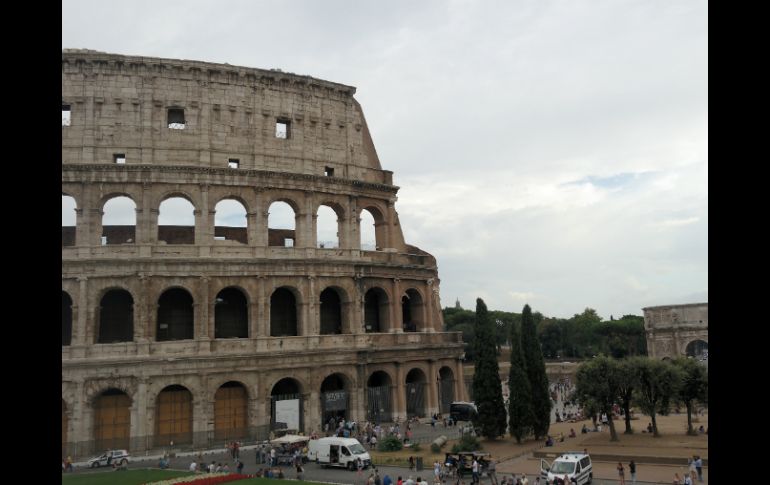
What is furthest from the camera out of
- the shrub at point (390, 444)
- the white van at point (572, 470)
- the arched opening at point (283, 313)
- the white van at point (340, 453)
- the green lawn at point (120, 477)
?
the arched opening at point (283, 313)

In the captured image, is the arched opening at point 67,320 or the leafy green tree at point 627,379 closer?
the leafy green tree at point 627,379

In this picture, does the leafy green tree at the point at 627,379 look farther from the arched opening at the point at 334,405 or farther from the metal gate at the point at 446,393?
the arched opening at the point at 334,405

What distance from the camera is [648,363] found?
29.5 meters

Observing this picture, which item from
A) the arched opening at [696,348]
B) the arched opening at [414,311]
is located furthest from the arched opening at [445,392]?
the arched opening at [696,348]

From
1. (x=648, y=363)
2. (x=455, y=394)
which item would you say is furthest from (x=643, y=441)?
(x=455, y=394)

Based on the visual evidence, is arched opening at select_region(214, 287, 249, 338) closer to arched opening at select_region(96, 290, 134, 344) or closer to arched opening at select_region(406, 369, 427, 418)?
arched opening at select_region(96, 290, 134, 344)

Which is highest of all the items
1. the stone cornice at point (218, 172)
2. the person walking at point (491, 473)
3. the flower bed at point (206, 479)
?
the stone cornice at point (218, 172)

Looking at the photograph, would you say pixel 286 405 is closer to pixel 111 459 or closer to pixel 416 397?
pixel 416 397

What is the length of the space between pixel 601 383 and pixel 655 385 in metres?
2.45

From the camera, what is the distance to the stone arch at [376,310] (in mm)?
37688

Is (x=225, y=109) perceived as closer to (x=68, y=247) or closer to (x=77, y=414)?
(x=68, y=247)

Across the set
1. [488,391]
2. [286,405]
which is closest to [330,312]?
[286,405]

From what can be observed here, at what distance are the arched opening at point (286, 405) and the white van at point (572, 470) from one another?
1521 centimetres

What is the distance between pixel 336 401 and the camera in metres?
33.8
